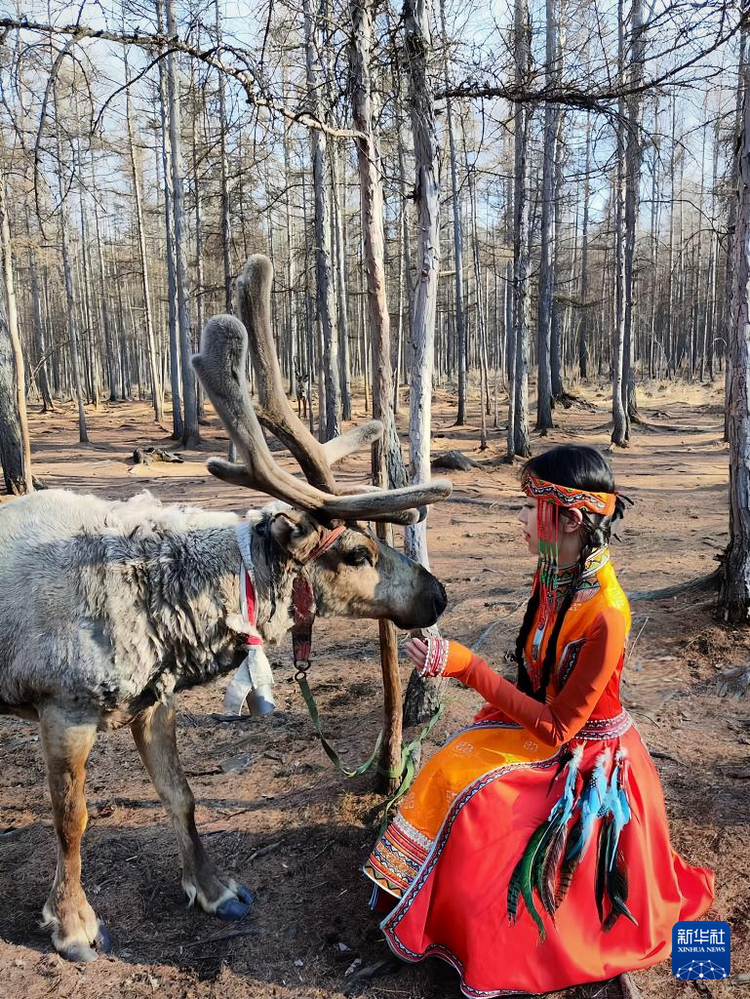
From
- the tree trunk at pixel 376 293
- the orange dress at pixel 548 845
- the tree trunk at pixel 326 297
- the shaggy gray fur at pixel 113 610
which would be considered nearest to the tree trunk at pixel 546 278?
the tree trunk at pixel 326 297

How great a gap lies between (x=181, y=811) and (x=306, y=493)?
157 centimetres

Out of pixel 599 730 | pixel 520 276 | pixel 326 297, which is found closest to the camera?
pixel 599 730

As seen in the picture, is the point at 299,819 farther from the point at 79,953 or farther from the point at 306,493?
the point at 306,493

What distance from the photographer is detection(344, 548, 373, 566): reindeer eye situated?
2891 mm

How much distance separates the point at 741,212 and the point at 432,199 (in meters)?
2.84

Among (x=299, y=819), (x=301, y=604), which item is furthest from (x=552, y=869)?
(x=299, y=819)

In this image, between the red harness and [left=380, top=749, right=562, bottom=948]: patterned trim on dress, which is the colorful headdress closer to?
[left=380, top=749, right=562, bottom=948]: patterned trim on dress

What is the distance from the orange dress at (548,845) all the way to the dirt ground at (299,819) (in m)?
0.22

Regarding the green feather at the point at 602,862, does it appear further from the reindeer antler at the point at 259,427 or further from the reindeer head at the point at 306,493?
the reindeer antler at the point at 259,427

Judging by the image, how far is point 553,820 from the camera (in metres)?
2.46

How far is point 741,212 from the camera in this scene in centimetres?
525

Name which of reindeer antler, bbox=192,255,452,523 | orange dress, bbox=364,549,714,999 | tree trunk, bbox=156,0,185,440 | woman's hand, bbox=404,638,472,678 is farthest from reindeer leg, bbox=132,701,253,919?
tree trunk, bbox=156,0,185,440

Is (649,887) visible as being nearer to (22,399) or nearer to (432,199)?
(432,199)

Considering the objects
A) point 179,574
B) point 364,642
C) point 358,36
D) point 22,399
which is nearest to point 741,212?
point 358,36
